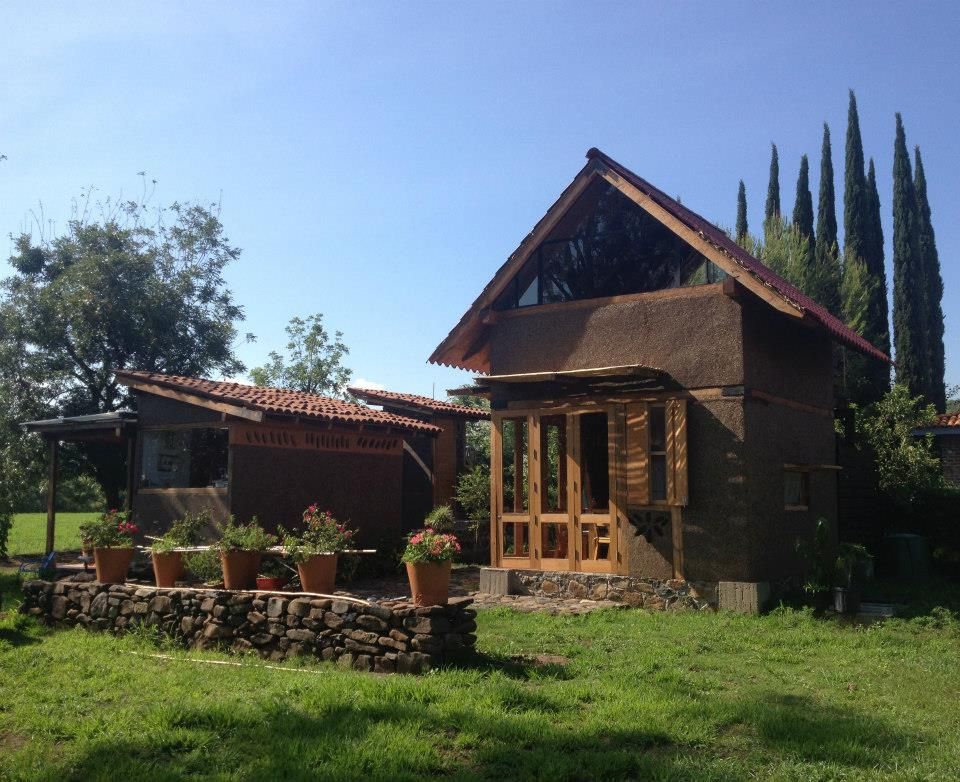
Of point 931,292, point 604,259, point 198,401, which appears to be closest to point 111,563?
point 198,401

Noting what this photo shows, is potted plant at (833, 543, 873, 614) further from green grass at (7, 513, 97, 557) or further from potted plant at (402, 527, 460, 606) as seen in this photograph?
green grass at (7, 513, 97, 557)

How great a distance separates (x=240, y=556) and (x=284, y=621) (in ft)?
3.74

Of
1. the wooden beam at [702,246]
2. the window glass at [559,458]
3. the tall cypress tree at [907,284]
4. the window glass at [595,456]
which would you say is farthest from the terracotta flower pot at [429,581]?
the tall cypress tree at [907,284]

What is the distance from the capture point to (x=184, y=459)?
49.9ft

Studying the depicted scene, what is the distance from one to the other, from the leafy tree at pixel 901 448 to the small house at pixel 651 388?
335 cm

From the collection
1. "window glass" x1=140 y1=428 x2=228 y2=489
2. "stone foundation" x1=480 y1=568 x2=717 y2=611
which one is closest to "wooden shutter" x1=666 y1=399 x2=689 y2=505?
"stone foundation" x1=480 y1=568 x2=717 y2=611

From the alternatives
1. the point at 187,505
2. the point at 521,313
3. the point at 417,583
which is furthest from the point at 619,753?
the point at 187,505

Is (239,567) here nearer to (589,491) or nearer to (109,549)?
(109,549)

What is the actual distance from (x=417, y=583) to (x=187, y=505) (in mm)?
8077

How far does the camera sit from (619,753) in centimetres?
539

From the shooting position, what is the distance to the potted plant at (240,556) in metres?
9.26

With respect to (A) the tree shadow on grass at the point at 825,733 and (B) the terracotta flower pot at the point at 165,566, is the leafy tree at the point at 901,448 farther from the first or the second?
(B) the terracotta flower pot at the point at 165,566

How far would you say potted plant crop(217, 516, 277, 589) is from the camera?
30.4ft

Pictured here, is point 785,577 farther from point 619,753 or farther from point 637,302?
point 619,753
